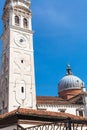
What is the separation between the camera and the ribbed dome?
42.9 metres

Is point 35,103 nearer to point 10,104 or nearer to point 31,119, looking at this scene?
point 10,104

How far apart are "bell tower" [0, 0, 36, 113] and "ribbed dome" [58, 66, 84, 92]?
11.4 metres

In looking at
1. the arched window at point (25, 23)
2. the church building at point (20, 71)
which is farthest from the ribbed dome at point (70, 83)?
the arched window at point (25, 23)

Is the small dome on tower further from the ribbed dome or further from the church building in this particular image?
the church building

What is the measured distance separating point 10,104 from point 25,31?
1193 centimetres

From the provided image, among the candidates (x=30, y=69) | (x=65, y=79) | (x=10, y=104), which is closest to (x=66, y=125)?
(x=10, y=104)

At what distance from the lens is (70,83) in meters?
43.1

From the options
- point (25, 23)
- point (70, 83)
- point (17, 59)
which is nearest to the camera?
point (17, 59)

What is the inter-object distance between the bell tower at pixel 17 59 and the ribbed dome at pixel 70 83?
37.3 feet

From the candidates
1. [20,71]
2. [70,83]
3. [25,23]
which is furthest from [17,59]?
[70,83]

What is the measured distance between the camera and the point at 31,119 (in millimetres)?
10117

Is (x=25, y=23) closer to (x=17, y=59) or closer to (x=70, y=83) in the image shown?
(x=17, y=59)

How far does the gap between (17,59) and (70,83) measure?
44.7 feet

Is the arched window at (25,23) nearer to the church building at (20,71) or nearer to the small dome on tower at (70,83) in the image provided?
the church building at (20,71)
